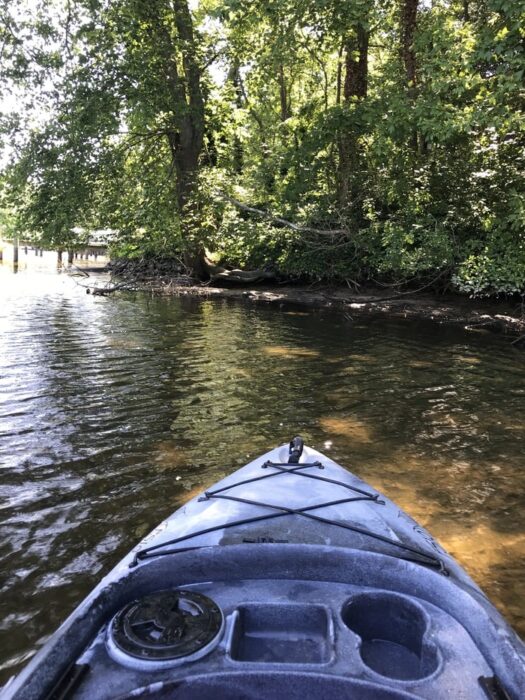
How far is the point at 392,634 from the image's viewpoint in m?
2.64

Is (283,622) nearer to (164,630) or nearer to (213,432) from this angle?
(164,630)

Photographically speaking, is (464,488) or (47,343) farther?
(47,343)

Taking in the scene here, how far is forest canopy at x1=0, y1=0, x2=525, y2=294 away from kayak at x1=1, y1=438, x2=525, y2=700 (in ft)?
37.6

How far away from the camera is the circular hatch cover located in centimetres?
226

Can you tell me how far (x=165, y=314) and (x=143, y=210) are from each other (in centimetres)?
377

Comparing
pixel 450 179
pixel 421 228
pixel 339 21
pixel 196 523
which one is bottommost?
pixel 196 523

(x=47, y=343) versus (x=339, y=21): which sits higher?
(x=339, y=21)

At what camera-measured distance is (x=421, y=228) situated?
653 inches

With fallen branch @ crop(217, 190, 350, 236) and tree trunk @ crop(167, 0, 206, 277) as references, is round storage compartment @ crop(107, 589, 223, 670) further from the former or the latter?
tree trunk @ crop(167, 0, 206, 277)

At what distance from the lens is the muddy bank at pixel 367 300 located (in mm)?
15938

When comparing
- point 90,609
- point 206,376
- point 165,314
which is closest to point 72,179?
point 165,314

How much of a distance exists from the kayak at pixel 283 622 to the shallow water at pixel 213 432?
3.95ft

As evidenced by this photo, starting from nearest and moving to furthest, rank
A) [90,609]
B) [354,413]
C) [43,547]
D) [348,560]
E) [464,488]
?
1. [90,609]
2. [348,560]
3. [43,547]
4. [464,488]
5. [354,413]

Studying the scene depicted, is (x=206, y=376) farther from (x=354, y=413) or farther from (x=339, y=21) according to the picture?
(x=339, y=21)
